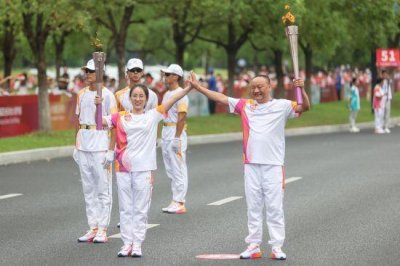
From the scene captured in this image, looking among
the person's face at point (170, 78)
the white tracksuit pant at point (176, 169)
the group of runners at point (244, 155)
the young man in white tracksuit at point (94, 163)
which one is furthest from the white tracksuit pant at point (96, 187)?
the white tracksuit pant at point (176, 169)

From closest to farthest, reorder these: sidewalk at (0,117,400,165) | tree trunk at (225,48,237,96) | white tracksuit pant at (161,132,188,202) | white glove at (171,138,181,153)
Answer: white glove at (171,138,181,153)
white tracksuit pant at (161,132,188,202)
sidewalk at (0,117,400,165)
tree trunk at (225,48,237,96)

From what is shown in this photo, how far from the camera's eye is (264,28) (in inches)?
1474

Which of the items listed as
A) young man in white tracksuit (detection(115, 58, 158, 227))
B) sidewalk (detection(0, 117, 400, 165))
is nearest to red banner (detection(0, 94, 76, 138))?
sidewalk (detection(0, 117, 400, 165))

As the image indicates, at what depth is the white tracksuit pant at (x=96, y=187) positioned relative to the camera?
1122 centimetres

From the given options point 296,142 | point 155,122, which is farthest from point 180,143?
point 296,142

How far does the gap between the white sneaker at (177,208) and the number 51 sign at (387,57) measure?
3112 cm

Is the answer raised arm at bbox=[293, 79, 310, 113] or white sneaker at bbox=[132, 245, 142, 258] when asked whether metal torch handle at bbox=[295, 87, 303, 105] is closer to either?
raised arm at bbox=[293, 79, 310, 113]

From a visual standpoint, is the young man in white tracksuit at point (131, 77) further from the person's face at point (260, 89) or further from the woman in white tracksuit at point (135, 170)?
the person's face at point (260, 89)

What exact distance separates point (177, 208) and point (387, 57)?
3147 cm

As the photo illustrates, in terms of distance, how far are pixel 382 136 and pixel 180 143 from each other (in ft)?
60.9

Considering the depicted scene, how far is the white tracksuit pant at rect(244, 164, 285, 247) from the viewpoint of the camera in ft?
32.8

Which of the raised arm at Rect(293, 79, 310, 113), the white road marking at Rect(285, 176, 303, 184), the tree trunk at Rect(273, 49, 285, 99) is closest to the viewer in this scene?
the raised arm at Rect(293, 79, 310, 113)

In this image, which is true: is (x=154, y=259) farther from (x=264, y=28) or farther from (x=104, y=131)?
(x=264, y=28)

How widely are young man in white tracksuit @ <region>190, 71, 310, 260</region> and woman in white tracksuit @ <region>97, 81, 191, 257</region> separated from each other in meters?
0.66
